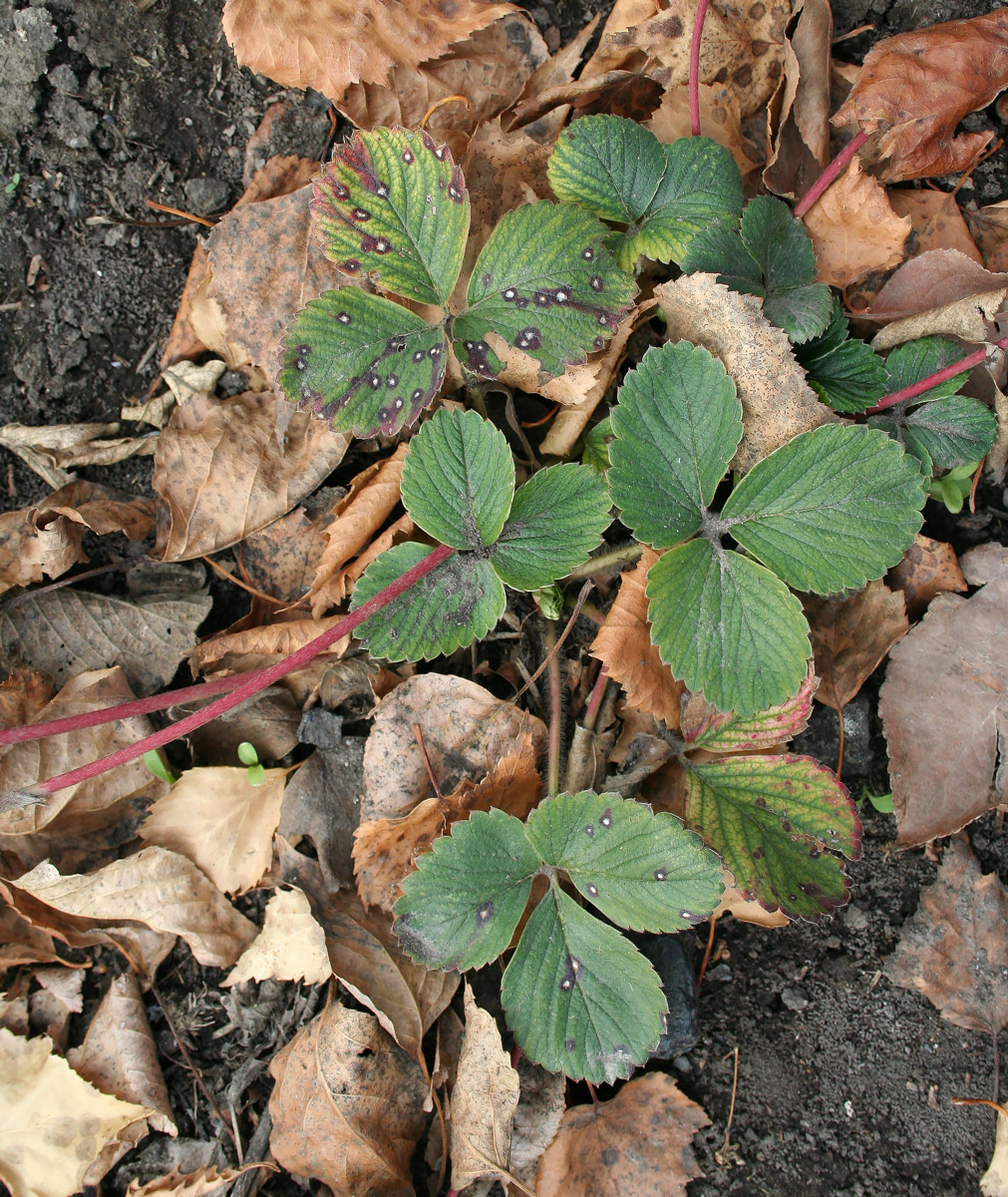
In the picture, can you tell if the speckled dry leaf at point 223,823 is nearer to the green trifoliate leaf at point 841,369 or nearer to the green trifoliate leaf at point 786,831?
the green trifoliate leaf at point 786,831

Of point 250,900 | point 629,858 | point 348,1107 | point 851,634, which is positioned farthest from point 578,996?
point 851,634

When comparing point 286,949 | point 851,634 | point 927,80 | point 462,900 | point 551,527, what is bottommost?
point 286,949

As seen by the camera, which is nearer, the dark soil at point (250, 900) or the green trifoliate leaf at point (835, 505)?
the green trifoliate leaf at point (835, 505)

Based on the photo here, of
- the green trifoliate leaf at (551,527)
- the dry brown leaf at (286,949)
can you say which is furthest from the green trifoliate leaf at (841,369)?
the dry brown leaf at (286,949)

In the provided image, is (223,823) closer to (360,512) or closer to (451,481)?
(360,512)

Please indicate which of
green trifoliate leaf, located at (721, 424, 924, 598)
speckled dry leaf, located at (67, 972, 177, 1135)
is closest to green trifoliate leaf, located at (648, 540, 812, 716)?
green trifoliate leaf, located at (721, 424, 924, 598)

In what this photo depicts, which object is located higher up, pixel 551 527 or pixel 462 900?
pixel 551 527

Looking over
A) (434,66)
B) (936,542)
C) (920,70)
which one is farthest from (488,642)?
(920,70)

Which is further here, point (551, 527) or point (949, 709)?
point (949, 709)
